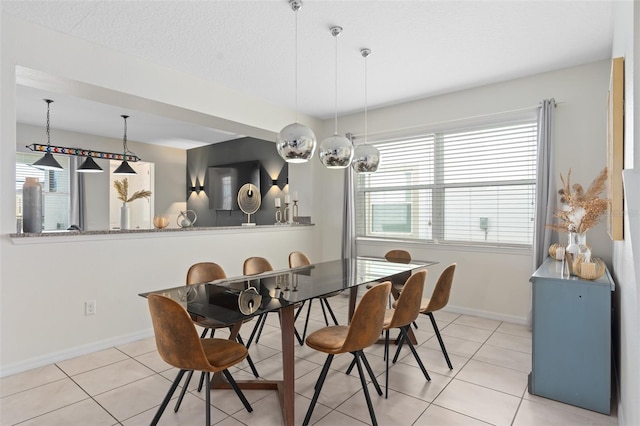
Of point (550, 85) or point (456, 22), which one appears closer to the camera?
point (456, 22)

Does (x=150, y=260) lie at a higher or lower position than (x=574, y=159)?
lower

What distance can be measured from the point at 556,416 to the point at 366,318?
137 centimetres

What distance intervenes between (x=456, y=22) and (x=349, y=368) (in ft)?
A: 9.31

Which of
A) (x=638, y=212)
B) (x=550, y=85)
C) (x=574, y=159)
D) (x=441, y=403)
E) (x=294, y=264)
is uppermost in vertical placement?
(x=550, y=85)

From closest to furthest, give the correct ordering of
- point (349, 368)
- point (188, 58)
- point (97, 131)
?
point (349, 368) → point (188, 58) → point (97, 131)

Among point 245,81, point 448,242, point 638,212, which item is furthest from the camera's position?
point 448,242

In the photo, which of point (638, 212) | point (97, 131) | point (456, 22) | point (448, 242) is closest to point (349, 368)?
point (638, 212)

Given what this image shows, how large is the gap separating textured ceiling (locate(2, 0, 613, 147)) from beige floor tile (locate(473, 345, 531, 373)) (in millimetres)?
2764

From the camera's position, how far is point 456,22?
9.21 ft

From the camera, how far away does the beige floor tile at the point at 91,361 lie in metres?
2.82

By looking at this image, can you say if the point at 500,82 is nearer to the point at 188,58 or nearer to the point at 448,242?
the point at 448,242

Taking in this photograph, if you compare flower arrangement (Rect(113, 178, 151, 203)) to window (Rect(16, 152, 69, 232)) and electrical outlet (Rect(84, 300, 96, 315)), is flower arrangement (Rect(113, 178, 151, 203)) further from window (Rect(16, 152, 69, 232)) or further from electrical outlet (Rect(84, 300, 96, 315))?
window (Rect(16, 152, 69, 232))

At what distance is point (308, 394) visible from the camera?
7.97 ft

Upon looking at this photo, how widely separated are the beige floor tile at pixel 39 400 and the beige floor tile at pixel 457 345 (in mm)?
2829
